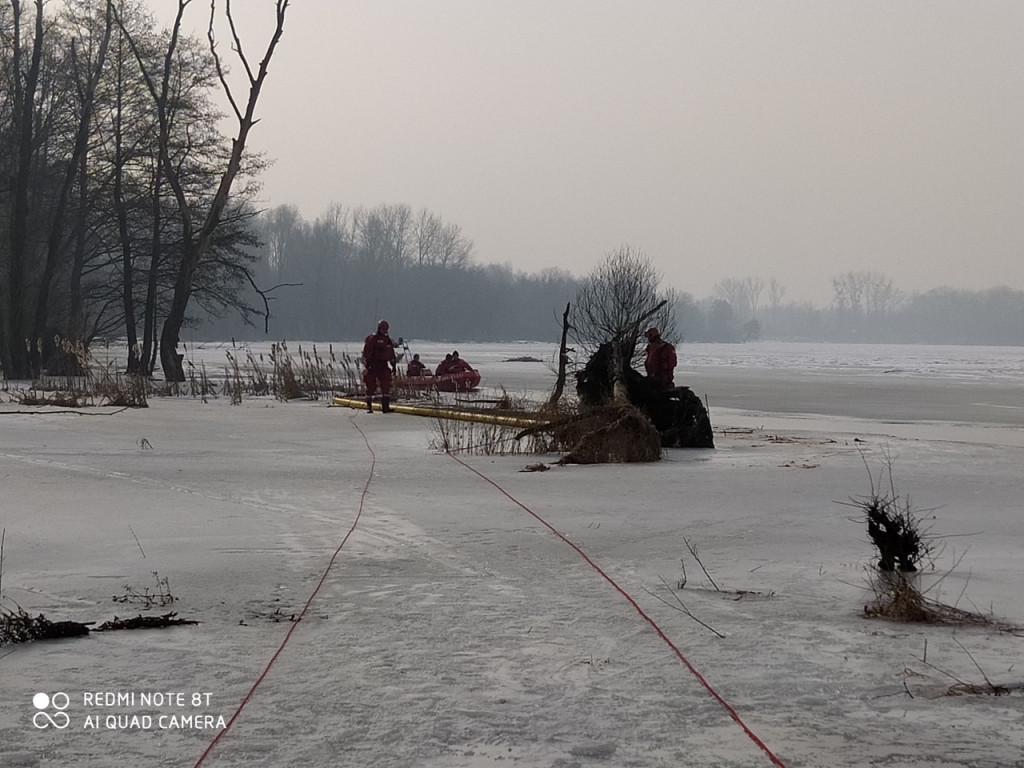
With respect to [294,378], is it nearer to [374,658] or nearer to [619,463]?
[619,463]

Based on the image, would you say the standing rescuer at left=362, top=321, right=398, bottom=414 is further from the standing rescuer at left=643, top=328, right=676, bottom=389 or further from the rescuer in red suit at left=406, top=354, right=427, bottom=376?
the standing rescuer at left=643, top=328, right=676, bottom=389

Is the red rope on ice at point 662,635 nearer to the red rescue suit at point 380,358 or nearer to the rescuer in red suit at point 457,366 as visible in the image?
the red rescue suit at point 380,358

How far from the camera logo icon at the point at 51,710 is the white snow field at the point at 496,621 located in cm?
1

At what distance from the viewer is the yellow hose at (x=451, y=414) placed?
14769 mm

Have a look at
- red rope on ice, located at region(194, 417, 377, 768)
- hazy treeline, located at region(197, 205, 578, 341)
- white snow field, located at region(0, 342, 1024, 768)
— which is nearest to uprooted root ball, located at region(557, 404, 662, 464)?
white snow field, located at region(0, 342, 1024, 768)

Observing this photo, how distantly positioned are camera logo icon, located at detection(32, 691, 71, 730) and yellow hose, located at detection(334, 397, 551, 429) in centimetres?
974

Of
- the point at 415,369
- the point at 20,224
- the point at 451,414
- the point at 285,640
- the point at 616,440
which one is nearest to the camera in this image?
the point at 285,640

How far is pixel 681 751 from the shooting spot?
3662 mm

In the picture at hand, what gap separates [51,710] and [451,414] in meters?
13.4

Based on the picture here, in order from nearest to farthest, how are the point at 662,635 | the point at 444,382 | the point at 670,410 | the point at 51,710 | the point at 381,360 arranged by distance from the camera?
the point at 51,710 < the point at 662,635 < the point at 670,410 < the point at 381,360 < the point at 444,382

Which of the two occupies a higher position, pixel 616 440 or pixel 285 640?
pixel 616 440

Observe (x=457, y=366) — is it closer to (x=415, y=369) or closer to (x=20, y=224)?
(x=415, y=369)

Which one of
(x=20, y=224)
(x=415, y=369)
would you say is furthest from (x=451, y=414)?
(x=20, y=224)

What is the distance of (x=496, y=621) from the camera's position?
5277 mm
